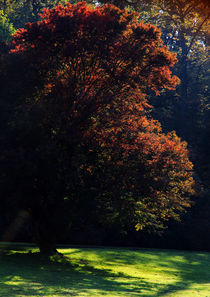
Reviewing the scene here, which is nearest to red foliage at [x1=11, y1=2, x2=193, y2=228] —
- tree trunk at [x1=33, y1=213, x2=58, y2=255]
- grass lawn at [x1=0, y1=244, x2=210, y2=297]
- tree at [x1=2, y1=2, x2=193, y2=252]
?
tree at [x1=2, y1=2, x2=193, y2=252]

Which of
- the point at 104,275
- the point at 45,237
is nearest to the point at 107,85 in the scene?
the point at 45,237

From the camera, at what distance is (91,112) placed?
1894cm

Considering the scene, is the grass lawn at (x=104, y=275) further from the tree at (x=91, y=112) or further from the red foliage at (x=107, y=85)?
the red foliage at (x=107, y=85)

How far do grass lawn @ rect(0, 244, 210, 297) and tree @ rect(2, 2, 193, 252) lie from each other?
2.36 metres

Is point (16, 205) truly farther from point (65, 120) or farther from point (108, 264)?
point (108, 264)

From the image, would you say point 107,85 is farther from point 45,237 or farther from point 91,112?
point 45,237

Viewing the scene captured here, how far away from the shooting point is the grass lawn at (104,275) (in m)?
13.1

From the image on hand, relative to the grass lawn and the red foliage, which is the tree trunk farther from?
the red foliage

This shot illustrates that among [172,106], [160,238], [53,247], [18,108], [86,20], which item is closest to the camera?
[18,108]

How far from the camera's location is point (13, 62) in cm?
1839

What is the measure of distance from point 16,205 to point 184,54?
1447 inches

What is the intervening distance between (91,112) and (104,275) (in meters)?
6.78

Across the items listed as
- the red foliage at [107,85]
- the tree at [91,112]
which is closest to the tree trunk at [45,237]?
the tree at [91,112]

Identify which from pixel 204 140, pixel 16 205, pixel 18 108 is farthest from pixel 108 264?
pixel 204 140
